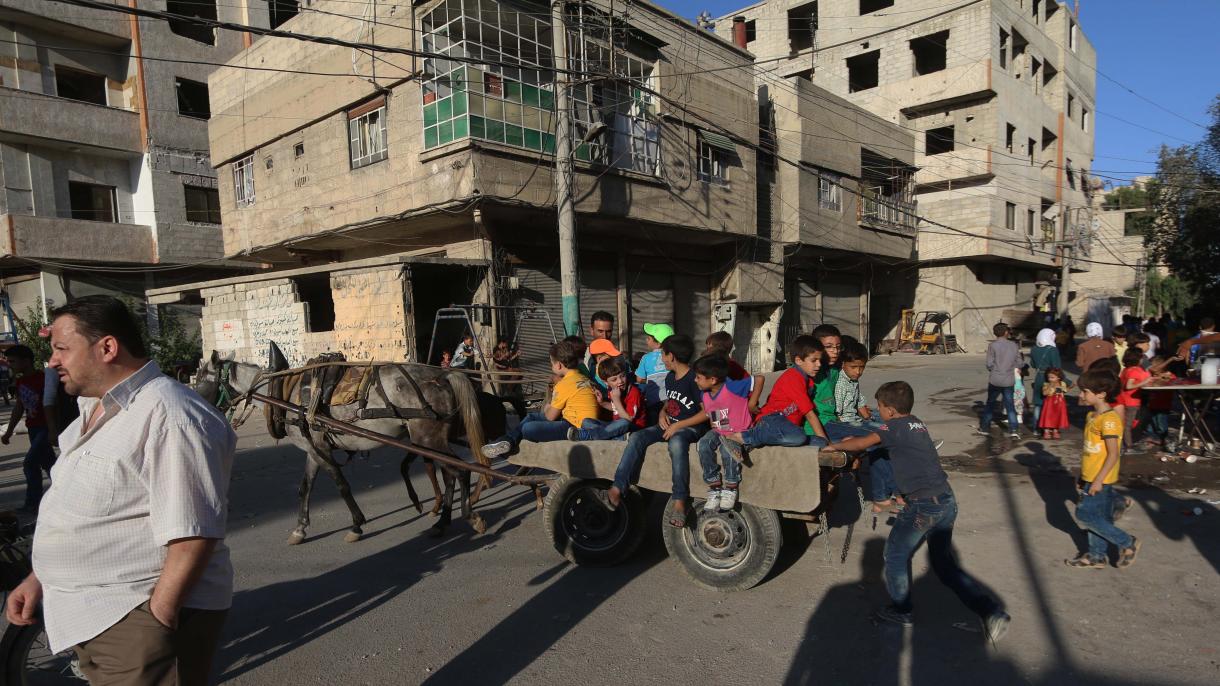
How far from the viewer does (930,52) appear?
27.6m

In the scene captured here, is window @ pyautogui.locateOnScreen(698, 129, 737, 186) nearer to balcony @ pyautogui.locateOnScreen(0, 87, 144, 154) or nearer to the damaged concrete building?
the damaged concrete building

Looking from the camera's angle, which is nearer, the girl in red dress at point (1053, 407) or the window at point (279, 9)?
the girl in red dress at point (1053, 407)

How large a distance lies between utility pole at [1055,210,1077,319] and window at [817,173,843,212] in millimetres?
15922

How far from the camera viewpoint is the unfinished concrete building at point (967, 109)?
963 inches

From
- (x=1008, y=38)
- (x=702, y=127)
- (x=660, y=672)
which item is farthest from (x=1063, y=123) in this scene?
(x=660, y=672)

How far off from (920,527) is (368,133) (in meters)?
12.8

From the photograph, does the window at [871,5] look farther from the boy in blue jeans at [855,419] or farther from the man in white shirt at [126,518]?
the man in white shirt at [126,518]

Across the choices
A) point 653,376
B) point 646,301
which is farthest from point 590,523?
point 646,301

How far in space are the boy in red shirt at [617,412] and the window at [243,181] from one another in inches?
594

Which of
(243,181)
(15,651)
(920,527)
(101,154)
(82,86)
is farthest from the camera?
(82,86)

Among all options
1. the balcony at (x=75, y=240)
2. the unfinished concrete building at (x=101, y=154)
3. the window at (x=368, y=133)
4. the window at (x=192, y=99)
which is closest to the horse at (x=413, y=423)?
the window at (x=368, y=133)

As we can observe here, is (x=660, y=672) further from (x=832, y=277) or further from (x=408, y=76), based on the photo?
(x=832, y=277)

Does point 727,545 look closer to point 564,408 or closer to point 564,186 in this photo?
point 564,408

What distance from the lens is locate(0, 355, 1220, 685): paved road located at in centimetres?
306
